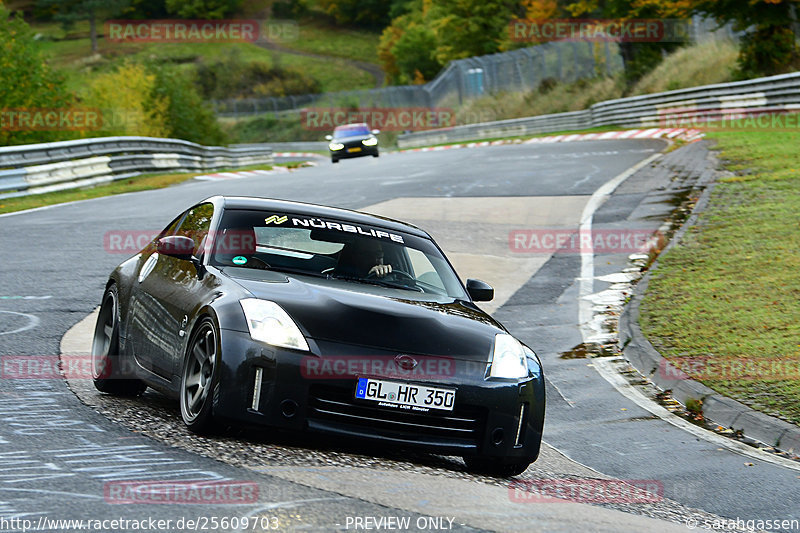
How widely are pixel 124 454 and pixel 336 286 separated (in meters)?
1.66

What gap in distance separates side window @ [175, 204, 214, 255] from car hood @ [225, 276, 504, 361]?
943 millimetres

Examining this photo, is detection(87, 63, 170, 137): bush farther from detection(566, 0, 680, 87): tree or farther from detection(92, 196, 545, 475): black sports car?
detection(92, 196, 545, 475): black sports car

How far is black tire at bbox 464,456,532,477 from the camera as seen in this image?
6316 mm

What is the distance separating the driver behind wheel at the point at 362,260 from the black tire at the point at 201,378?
1.12 meters

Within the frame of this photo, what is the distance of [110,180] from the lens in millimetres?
27594

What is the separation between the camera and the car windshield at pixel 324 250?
6.96 meters

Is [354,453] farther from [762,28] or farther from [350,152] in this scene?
[350,152]

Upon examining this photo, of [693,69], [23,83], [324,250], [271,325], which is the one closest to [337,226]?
[324,250]

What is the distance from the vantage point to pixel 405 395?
5.91 m

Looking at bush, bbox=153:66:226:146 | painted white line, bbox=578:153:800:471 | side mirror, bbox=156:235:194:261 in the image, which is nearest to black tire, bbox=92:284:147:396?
side mirror, bbox=156:235:194:261

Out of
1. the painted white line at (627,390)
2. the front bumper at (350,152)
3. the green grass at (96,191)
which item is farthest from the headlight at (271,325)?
the front bumper at (350,152)

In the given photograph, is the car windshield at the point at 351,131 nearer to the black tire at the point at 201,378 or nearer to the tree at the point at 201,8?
the black tire at the point at 201,378

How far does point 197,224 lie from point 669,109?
3363 centimetres

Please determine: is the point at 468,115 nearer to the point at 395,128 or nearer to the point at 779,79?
the point at 395,128
